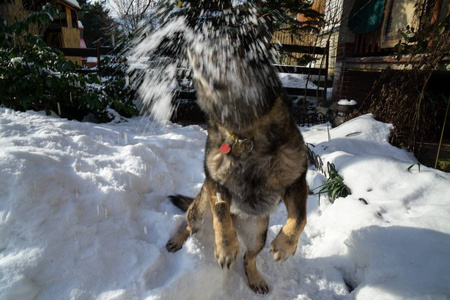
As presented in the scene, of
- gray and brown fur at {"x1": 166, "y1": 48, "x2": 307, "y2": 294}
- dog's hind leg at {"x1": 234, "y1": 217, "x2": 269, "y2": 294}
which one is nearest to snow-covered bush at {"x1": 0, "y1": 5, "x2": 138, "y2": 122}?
gray and brown fur at {"x1": 166, "y1": 48, "x2": 307, "y2": 294}

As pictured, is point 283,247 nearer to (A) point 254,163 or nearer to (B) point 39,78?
(A) point 254,163

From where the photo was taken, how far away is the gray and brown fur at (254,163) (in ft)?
6.11

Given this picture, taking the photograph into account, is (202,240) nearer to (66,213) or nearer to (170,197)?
(170,197)

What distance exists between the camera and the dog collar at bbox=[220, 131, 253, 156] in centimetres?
196

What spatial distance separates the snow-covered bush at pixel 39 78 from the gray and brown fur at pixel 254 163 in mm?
4032

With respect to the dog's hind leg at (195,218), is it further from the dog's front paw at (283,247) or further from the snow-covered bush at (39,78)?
the snow-covered bush at (39,78)

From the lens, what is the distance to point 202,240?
93.8 inches

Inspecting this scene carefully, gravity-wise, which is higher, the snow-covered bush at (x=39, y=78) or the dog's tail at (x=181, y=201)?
the snow-covered bush at (x=39, y=78)

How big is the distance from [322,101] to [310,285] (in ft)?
22.5

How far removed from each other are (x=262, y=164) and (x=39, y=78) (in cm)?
469

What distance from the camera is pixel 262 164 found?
1.95 metres

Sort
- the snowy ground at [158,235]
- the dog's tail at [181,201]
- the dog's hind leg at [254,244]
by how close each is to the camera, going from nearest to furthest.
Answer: the snowy ground at [158,235] < the dog's hind leg at [254,244] < the dog's tail at [181,201]

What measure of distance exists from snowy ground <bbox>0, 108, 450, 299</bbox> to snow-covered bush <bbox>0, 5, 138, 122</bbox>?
1547 mm

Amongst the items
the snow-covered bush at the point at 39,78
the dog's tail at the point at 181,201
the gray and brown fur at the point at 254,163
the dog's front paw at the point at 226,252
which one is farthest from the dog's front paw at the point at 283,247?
the snow-covered bush at the point at 39,78
